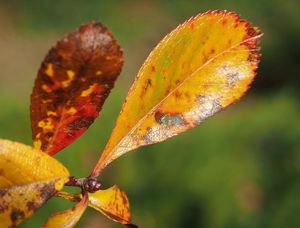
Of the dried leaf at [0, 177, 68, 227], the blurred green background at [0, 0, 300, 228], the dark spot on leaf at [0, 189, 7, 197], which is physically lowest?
the blurred green background at [0, 0, 300, 228]

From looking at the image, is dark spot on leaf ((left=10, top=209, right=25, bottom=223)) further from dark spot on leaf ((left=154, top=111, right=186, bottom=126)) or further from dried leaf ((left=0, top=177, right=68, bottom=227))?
dark spot on leaf ((left=154, top=111, right=186, bottom=126))

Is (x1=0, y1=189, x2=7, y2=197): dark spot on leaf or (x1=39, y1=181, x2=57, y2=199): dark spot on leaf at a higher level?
(x1=0, y1=189, x2=7, y2=197): dark spot on leaf

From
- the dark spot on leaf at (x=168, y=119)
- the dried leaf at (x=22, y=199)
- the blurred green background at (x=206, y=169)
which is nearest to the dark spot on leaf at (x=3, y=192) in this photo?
the dried leaf at (x=22, y=199)

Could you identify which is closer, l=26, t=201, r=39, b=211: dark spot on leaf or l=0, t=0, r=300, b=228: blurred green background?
l=26, t=201, r=39, b=211: dark spot on leaf

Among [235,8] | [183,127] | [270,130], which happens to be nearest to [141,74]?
[183,127]

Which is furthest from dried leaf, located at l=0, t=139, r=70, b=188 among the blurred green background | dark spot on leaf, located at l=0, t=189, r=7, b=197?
the blurred green background

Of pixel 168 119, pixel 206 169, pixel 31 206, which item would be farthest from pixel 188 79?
pixel 206 169
